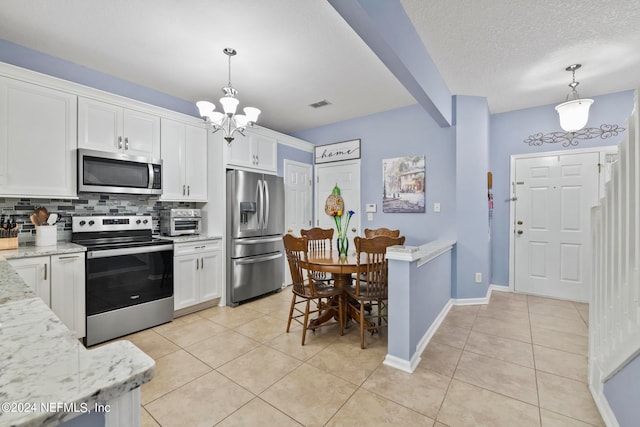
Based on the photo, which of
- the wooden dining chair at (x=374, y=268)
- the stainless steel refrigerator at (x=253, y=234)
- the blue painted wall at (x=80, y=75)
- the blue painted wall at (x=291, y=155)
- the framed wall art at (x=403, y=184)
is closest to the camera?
A: the wooden dining chair at (x=374, y=268)

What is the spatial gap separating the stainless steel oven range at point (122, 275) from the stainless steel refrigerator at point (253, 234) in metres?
0.74

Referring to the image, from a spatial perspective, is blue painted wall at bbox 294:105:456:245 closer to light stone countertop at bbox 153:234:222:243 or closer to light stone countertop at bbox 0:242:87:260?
light stone countertop at bbox 153:234:222:243

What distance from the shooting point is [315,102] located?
398 cm

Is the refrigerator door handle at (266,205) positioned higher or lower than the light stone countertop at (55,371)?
higher

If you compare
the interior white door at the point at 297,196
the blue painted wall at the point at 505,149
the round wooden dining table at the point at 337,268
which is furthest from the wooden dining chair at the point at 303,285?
the blue painted wall at the point at 505,149

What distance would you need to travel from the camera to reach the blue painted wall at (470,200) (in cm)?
372

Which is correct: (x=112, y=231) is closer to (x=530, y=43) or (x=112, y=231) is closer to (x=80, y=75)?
(x=80, y=75)

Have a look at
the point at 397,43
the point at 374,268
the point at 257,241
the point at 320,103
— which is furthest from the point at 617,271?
the point at 320,103

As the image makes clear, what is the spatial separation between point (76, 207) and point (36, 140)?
0.72 meters

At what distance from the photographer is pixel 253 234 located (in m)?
3.85

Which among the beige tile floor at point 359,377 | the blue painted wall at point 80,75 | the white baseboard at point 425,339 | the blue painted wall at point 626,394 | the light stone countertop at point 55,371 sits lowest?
the beige tile floor at point 359,377

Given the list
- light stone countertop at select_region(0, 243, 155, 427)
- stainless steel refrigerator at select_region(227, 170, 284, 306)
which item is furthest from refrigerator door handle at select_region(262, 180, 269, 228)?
light stone countertop at select_region(0, 243, 155, 427)

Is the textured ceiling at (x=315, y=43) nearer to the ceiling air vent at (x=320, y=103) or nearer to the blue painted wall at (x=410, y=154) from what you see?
the ceiling air vent at (x=320, y=103)

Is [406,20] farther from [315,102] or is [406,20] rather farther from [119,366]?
[119,366]
